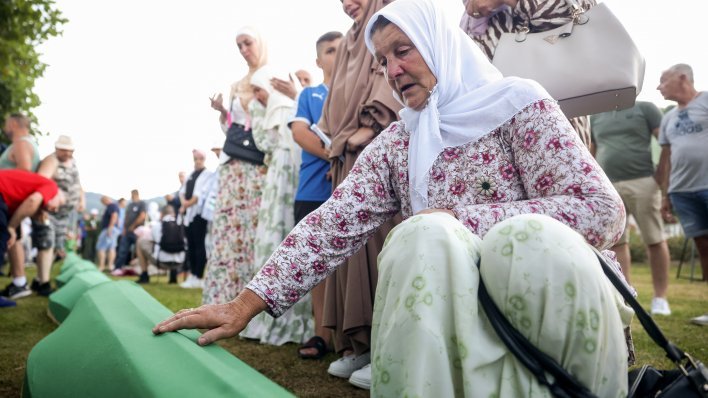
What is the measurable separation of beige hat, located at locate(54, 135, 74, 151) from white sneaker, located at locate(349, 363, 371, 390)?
5.66 m

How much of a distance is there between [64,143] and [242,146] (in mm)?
3746

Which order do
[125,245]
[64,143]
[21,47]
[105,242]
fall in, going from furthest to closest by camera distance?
1. [105,242]
2. [125,245]
3. [21,47]
4. [64,143]

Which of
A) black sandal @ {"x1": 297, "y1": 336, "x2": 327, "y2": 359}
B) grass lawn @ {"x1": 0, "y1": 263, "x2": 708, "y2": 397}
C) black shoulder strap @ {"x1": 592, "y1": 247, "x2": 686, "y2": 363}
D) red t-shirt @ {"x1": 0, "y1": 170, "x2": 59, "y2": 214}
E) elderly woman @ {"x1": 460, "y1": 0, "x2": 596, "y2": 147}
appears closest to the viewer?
black shoulder strap @ {"x1": 592, "y1": 247, "x2": 686, "y2": 363}

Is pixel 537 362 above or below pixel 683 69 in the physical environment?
below

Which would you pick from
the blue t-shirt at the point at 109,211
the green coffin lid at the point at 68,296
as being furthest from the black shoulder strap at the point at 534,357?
the blue t-shirt at the point at 109,211

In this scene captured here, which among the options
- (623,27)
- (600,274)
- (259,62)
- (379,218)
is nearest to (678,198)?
(623,27)

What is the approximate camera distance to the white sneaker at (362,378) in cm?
244

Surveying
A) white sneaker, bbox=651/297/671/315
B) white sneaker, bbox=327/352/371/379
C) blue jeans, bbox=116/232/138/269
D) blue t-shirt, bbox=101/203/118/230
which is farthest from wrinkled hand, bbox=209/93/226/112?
blue t-shirt, bbox=101/203/118/230

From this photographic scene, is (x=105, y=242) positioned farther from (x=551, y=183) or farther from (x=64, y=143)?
(x=551, y=183)

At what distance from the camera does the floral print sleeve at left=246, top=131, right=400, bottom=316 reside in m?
1.54

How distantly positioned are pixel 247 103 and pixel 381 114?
1.97 metres

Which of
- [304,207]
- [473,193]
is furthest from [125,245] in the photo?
[473,193]

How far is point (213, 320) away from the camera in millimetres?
1424

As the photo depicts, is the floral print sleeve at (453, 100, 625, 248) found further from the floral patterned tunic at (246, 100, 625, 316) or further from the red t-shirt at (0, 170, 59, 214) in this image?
the red t-shirt at (0, 170, 59, 214)
